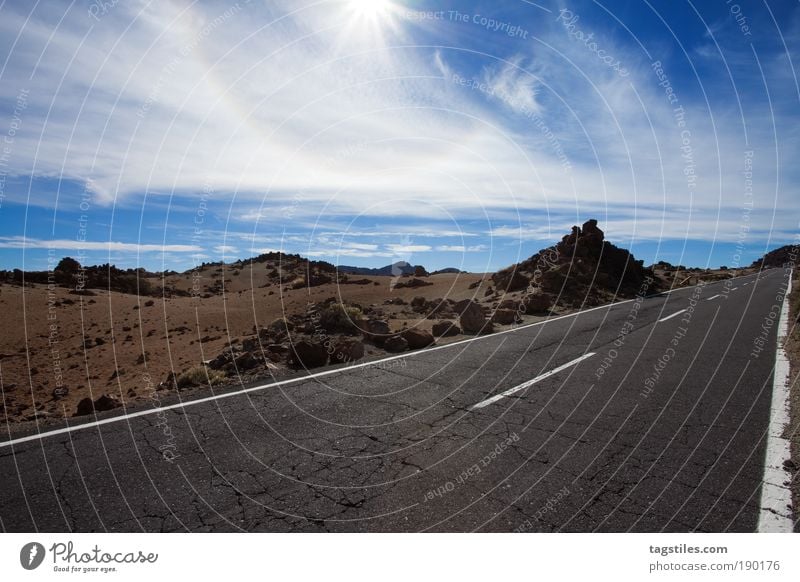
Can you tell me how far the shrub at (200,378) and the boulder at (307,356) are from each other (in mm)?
1500

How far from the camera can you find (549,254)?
3002 centimetres

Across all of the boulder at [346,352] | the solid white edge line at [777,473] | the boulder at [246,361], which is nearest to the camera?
the solid white edge line at [777,473]

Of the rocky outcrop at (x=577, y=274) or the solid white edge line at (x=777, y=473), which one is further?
the rocky outcrop at (x=577, y=274)

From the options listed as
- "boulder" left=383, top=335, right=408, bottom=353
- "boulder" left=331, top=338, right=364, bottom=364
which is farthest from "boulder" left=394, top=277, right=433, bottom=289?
"boulder" left=331, top=338, right=364, bottom=364

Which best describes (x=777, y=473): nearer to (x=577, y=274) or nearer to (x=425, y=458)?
(x=425, y=458)

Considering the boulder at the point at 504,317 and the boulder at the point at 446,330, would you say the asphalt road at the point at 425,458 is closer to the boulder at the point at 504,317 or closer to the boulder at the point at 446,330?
the boulder at the point at 446,330

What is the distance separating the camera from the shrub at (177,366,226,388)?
26.7 ft

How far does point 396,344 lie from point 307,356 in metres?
2.62
